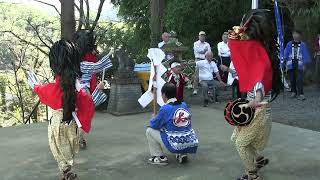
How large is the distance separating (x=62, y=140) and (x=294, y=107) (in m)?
6.34

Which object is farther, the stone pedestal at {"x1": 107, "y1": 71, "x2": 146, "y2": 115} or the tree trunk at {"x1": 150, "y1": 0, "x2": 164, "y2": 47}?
the tree trunk at {"x1": 150, "y1": 0, "x2": 164, "y2": 47}

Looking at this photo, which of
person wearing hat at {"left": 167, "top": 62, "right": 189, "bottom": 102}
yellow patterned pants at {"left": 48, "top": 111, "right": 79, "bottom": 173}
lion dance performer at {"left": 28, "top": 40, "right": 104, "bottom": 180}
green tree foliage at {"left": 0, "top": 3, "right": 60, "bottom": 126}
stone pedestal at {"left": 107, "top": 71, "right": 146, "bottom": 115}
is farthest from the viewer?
green tree foliage at {"left": 0, "top": 3, "right": 60, "bottom": 126}

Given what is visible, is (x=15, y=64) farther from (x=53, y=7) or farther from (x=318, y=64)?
(x=318, y=64)

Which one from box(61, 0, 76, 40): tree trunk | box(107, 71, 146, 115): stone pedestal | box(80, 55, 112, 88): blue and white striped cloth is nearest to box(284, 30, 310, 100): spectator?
box(107, 71, 146, 115): stone pedestal

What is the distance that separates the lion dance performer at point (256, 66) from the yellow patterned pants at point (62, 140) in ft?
5.95

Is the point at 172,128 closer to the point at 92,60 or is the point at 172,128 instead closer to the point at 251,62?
the point at 251,62

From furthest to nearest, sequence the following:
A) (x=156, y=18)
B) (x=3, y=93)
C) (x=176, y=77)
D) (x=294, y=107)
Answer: (x=3, y=93)
(x=156, y=18)
(x=294, y=107)
(x=176, y=77)

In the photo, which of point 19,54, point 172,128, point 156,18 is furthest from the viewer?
point 19,54

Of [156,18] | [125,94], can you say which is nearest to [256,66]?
[125,94]

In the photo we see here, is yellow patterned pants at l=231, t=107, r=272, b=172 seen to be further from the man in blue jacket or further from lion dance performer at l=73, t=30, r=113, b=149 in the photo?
lion dance performer at l=73, t=30, r=113, b=149

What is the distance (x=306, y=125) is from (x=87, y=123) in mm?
4458

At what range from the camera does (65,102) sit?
491 cm

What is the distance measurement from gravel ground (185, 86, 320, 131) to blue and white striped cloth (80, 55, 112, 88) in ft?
12.2

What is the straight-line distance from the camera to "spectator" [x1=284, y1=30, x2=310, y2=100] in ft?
36.6
